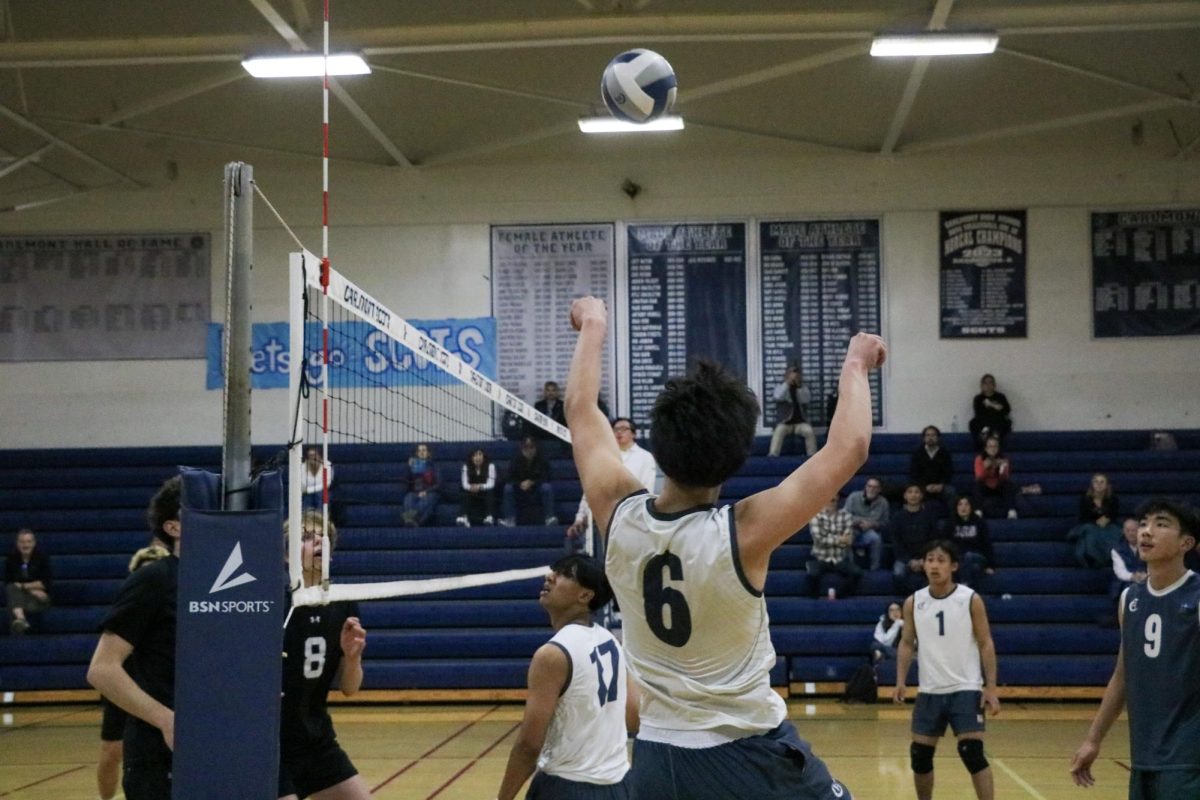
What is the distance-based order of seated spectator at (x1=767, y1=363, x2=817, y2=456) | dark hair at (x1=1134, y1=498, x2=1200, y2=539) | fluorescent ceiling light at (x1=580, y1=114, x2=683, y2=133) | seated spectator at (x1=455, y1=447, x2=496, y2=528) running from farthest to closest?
seated spectator at (x1=767, y1=363, x2=817, y2=456)
seated spectator at (x1=455, y1=447, x2=496, y2=528)
fluorescent ceiling light at (x1=580, y1=114, x2=683, y2=133)
dark hair at (x1=1134, y1=498, x2=1200, y2=539)

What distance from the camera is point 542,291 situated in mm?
20031

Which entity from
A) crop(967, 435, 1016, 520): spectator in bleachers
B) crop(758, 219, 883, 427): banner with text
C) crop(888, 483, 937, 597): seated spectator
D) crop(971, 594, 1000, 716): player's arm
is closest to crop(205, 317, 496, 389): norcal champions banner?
crop(758, 219, 883, 427): banner with text

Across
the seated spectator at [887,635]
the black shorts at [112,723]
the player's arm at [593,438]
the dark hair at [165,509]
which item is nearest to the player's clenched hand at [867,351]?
the player's arm at [593,438]

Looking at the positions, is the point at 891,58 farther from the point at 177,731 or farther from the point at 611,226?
the point at 177,731

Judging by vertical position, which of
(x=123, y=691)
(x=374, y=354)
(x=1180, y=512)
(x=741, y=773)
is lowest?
Answer: (x=123, y=691)

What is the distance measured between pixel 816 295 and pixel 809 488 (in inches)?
683

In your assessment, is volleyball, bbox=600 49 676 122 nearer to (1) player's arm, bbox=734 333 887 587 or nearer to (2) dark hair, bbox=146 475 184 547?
(2) dark hair, bbox=146 475 184 547

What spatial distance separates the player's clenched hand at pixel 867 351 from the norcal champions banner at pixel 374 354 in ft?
53.8

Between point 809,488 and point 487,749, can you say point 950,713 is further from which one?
point 809,488

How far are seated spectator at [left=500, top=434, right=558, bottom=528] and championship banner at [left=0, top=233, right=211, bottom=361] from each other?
6111mm

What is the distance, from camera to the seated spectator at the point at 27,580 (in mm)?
15664

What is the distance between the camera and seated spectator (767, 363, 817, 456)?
18531mm

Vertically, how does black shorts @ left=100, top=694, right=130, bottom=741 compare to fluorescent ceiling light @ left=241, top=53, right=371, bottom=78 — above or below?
below

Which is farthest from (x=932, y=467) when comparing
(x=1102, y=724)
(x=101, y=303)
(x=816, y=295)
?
(x=101, y=303)
